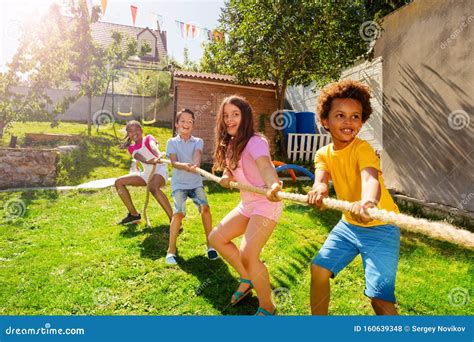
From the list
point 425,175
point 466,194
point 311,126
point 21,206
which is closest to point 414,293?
point 466,194

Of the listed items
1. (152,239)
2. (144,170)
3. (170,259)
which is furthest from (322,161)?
(144,170)

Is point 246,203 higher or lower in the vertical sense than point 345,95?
lower

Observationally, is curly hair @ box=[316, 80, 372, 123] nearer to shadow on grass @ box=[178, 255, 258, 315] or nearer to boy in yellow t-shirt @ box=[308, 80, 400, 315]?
boy in yellow t-shirt @ box=[308, 80, 400, 315]

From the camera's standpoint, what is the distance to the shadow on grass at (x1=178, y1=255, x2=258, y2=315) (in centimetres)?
312

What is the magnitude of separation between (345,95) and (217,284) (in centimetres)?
235

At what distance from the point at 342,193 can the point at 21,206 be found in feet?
21.4

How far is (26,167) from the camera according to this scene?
8.37m

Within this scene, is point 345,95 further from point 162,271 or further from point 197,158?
point 162,271

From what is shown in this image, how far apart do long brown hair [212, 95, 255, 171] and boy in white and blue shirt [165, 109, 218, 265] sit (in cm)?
89

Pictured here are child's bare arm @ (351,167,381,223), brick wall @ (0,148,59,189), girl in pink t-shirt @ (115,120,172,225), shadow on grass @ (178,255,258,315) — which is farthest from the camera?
brick wall @ (0,148,59,189)

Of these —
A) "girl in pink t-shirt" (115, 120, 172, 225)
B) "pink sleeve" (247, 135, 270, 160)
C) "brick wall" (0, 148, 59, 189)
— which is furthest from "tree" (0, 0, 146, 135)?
"pink sleeve" (247, 135, 270, 160)

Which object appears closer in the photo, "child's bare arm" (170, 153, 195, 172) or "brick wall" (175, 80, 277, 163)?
"child's bare arm" (170, 153, 195, 172)

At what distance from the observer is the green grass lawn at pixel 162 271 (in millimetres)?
3184

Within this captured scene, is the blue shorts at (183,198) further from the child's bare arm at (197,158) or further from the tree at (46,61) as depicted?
the tree at (46,61)
